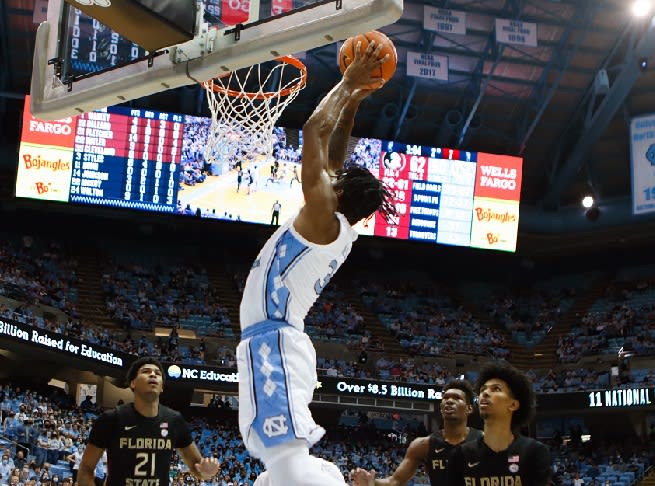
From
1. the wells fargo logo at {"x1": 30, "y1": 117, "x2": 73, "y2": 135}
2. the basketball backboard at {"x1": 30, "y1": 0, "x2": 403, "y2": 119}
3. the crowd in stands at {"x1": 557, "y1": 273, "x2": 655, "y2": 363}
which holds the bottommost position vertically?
the basketball backboard at {"x1": 30, "y1": 0, "x2": 403, "y2": 119}

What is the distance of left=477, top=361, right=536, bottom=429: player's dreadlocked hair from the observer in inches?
214

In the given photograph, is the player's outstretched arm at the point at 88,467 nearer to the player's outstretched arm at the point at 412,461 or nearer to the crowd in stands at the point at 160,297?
the player's outstretched arm at the point at 412,461

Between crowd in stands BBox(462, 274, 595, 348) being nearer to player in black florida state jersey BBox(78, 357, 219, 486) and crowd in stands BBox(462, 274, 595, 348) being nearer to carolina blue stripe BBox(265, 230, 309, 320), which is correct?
player in black florida state jersey BBox(78, 357, 219, 486)

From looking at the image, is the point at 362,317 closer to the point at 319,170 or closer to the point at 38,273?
the point at 38,273

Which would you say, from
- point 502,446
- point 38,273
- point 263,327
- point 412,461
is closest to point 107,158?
point 38,273

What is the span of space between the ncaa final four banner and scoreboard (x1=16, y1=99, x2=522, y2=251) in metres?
3.95

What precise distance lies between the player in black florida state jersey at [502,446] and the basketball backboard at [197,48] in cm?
216

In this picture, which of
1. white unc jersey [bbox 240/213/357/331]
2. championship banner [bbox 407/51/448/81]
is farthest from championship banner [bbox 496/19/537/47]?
white unc jersey [bbox 240/213/357/331]

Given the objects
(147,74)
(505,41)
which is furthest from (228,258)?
(147,74)

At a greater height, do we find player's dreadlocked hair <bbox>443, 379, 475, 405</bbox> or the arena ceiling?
the arena ceiling

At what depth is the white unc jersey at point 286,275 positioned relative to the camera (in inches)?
171

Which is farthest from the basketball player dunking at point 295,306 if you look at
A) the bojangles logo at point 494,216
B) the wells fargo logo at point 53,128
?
the bojangles logo at point 494,216

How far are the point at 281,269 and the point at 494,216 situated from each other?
943 inches

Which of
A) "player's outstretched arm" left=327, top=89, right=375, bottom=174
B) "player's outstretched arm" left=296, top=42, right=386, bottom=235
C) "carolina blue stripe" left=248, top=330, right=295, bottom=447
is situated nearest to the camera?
"carolina blue stripe" left=248, top=330, right=295, bottom=447
